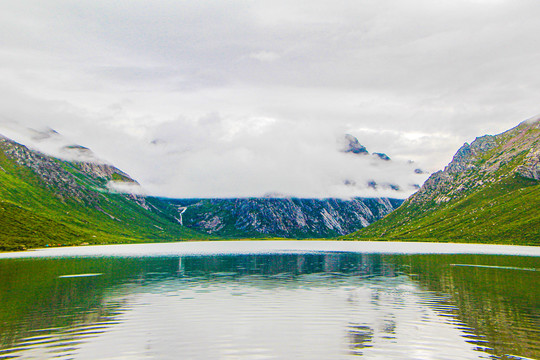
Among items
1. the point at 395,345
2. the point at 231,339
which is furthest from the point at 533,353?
the point at 231,339

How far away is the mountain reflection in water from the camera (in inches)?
1251

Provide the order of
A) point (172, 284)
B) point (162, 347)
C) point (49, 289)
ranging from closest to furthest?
point (162, 347)
point (49, 289)
point (172, 284)

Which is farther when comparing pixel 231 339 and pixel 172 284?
pixel 172 284

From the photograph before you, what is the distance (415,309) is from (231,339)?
25.6 metres

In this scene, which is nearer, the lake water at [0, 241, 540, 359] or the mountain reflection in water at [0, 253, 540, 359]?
the lake water at [0, 241, 540, 359]

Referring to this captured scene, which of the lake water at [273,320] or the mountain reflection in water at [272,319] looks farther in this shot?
the mountain reflection in water at [272,319]

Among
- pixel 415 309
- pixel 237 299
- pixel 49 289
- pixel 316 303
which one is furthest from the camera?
pixel 49 289

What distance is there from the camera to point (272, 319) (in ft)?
145

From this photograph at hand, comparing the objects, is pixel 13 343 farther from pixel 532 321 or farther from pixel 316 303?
pixel 532 321

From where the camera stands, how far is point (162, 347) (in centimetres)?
3281

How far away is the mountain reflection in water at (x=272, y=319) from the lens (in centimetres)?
3177

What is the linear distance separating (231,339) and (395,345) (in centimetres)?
1393

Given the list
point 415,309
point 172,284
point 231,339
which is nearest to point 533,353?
point 415,309

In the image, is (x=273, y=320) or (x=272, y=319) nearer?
(x=273, y=320)
